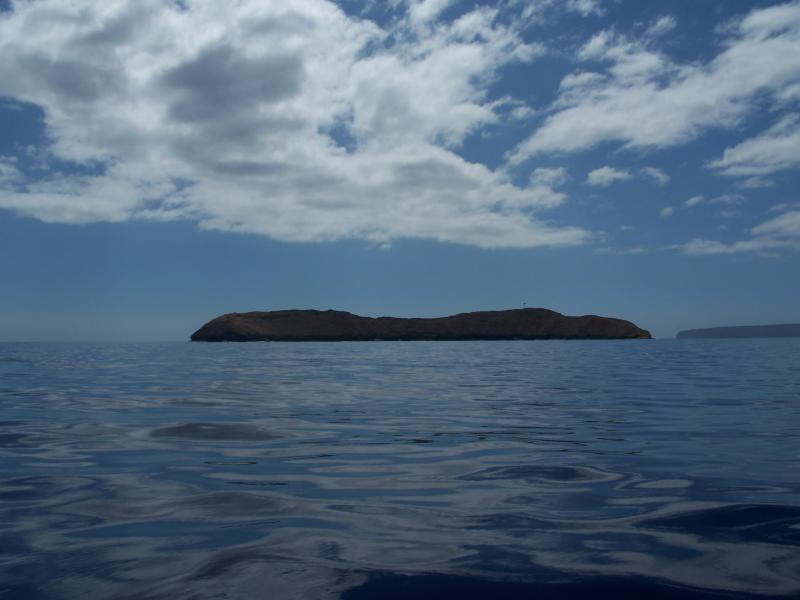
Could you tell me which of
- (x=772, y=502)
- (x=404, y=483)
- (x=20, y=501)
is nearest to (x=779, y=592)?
(x=772, y=502)

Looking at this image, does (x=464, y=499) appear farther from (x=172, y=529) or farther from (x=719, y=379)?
(x=719, y=379)

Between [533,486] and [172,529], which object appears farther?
[533,486]

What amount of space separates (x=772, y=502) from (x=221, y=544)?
545 cm

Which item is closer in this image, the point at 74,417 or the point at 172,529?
the point at 172,529

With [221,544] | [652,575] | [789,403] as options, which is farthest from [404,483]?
[789,403]

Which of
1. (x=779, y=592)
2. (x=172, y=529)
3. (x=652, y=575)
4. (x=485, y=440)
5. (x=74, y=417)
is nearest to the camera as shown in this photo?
(x=779, y=592)

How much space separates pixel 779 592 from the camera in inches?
152

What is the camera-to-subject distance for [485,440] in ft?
33.3

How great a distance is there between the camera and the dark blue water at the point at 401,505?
415 centimetres

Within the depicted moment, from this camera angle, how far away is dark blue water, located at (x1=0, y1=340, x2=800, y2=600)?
4148 mm

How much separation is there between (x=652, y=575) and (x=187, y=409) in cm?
1271

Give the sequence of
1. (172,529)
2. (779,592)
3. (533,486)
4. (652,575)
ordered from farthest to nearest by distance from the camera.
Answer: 1. (533,486)
2. (172,529)
3. (652,575)
4. (779,592)

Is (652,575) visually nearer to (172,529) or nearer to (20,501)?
(172,529)

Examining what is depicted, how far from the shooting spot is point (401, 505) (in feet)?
20.2
